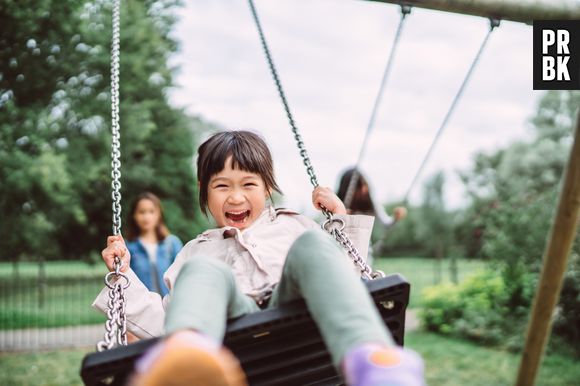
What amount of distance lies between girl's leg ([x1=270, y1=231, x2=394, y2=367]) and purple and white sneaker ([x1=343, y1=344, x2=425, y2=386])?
43 millimetres

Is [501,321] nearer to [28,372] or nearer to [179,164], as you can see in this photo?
[28,372]

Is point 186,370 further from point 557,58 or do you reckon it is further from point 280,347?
point 557,58

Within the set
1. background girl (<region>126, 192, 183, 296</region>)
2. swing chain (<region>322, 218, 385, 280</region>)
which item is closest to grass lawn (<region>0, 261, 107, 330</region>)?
background girl (<region>126, 192, 183, 296</region>)

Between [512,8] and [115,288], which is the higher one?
[512,8]

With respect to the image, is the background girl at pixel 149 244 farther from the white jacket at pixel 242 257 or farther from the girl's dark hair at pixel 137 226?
the white jacket at pixel 242 257

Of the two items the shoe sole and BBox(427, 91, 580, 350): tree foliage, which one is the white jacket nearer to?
the shoe sole

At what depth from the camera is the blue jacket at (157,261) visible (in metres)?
4.50

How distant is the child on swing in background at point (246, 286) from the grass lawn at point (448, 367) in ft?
13.4

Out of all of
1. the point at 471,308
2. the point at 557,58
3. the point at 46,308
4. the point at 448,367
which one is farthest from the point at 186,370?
the point at 46,308

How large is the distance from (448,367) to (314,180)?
459cm

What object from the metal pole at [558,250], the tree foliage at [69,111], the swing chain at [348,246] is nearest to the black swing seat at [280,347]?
the swing chain at [348,246]

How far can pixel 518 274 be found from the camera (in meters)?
7.70

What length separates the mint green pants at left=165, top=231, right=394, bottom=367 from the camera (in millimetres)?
1290

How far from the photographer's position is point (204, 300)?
1.41 m
